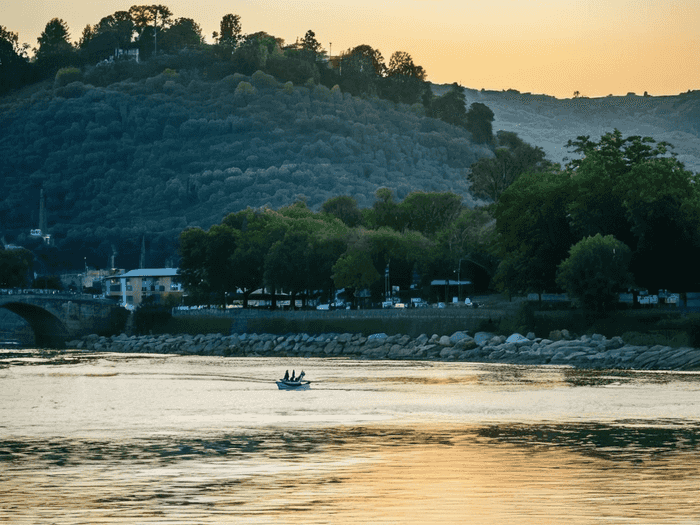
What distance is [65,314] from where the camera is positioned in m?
157

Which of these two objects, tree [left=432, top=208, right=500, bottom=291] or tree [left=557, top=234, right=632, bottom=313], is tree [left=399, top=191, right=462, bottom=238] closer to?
tree [left=432, top=208, right=500, bottom=291]

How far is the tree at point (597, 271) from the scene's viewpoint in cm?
10525

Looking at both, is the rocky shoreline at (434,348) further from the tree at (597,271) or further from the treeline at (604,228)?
the treeline at (604,228)

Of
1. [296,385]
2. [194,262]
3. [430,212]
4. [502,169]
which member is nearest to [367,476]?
[296,385]

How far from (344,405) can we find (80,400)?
16.5 metres

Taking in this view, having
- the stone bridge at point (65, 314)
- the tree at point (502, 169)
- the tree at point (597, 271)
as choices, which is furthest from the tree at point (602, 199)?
the stone bridge at point (65, 314)

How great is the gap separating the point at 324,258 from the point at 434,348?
4094 cm

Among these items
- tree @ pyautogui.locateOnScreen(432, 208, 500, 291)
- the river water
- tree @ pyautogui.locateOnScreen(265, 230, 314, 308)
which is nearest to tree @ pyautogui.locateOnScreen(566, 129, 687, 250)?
tree @ pyautogui.locateOnScreen(432, 208, 500, 291)

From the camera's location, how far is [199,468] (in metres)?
43.4

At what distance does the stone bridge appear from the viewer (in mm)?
154875

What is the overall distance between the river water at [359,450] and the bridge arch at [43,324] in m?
70.2

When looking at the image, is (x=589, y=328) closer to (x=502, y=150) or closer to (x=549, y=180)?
(x=549, y=180)

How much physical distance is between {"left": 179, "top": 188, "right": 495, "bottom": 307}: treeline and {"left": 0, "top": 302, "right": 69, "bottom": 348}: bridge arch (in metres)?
18.3

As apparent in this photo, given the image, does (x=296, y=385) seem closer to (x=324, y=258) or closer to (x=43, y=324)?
(x=324, y=258)
